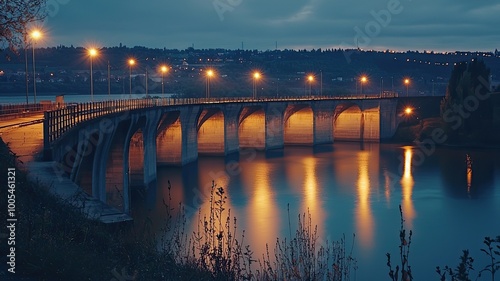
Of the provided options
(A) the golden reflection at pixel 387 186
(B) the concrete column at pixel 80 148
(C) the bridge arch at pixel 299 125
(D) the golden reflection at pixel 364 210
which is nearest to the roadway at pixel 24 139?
(B) the concrete column at pixel 80 148

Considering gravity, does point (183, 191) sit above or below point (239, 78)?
below

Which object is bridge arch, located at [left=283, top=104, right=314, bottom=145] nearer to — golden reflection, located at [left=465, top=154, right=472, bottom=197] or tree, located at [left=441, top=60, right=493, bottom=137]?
tree, located at [left=441, top=60, right=493, bottom=137]

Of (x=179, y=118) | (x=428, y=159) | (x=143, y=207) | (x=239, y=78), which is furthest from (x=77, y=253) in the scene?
(x=239, y=78)

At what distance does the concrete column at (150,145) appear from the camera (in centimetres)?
4831

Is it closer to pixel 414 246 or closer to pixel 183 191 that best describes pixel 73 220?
pixel 414 246

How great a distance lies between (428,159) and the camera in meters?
71.8

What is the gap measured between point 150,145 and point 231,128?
2243 centimetres

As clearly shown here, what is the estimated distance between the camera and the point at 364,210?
4081 centimetres

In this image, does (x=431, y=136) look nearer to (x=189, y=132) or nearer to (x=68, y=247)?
(x=189, y=132)

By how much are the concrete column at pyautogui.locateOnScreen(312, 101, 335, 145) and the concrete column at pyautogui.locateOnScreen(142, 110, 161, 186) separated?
38755mm

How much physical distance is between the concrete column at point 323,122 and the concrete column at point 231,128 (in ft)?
56.1

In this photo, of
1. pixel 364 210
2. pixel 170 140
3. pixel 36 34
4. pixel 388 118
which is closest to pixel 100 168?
pixel 36 34

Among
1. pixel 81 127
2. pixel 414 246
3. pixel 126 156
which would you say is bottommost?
pixel 414 246

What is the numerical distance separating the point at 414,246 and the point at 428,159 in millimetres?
42841
